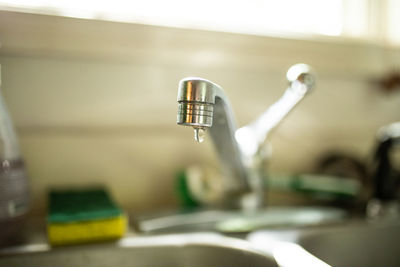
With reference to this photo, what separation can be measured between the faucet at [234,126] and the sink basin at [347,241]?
79 mm

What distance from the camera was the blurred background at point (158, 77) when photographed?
642 mm

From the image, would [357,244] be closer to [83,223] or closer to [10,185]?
[83,223]

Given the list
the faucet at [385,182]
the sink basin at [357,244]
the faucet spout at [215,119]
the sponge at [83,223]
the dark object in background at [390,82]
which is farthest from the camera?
the dark object in background at [390,82]

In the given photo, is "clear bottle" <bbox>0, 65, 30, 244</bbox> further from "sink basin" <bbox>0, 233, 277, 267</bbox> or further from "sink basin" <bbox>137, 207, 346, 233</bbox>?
"sink basin" <bbox>137, 207, 346, 233</bbox>

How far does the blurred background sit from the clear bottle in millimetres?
114

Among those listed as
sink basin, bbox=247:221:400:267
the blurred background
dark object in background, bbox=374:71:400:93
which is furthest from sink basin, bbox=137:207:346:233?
dark object in background, bbox=374:71:400:93

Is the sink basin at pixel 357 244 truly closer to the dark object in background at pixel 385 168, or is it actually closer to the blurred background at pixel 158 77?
the dark object in background at pixel 385 168

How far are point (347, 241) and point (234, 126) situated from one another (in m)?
0.30

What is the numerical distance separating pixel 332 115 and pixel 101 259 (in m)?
0.61

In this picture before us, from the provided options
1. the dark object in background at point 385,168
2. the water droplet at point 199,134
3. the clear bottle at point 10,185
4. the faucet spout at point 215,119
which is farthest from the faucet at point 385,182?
the clear bottle at point 10,185

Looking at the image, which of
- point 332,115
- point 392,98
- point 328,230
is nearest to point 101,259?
point 328,230

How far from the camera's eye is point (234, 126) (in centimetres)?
50

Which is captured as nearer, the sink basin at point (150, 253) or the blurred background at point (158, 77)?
the sink basin at point (150, 253)

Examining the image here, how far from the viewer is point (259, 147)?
1.97 ft
